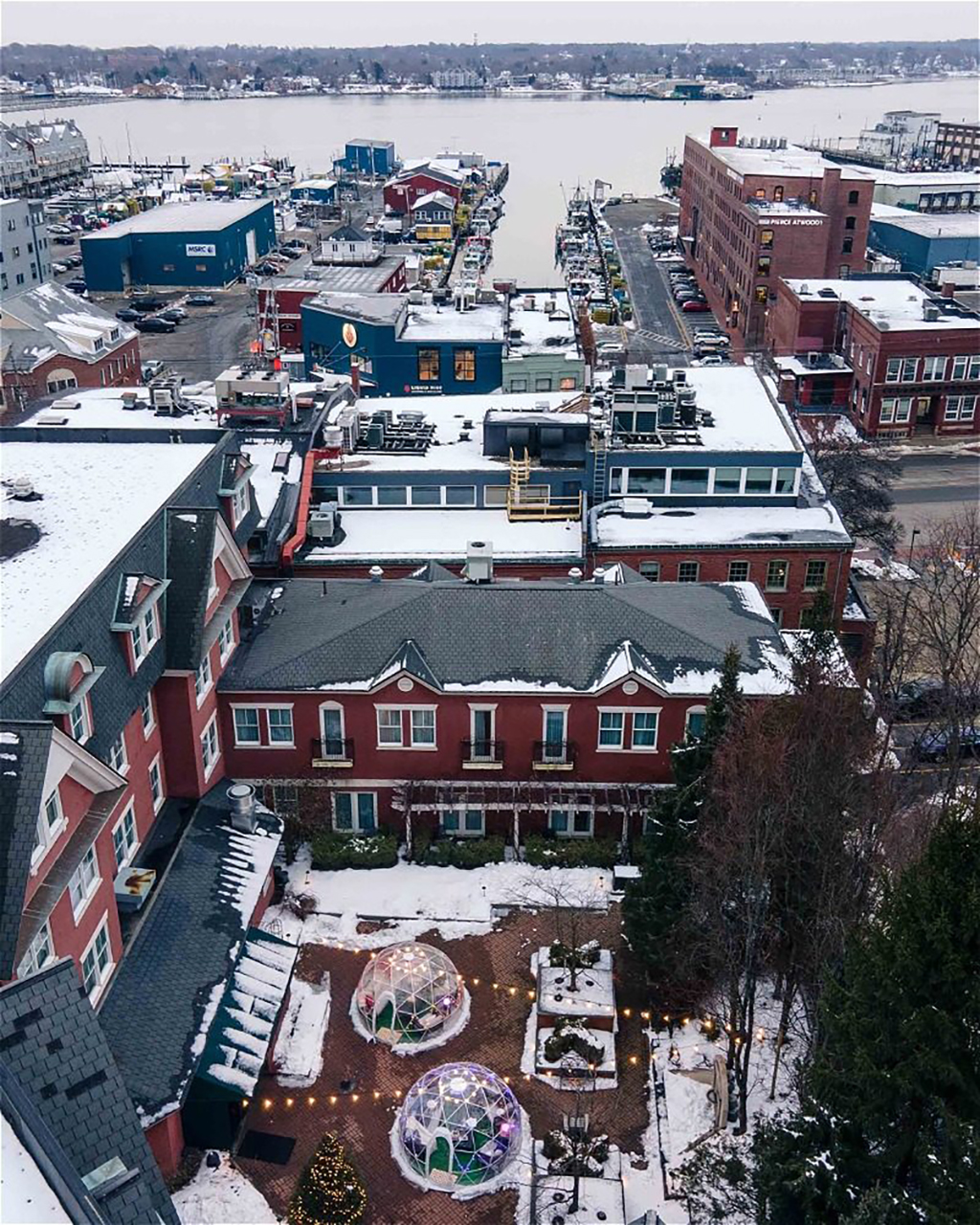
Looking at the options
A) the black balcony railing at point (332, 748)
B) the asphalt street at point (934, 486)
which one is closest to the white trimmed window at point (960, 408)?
the asphalt street at point (934, 486)

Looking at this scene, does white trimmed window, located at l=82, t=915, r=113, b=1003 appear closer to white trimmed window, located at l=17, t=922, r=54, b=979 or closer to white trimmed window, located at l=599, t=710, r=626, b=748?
white trimmed window, located at l=17, t=922, r=54, b=979

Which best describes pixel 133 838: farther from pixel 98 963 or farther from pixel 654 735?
pixel 654 735

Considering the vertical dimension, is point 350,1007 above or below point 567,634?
below

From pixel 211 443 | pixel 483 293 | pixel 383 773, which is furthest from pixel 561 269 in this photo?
pixel 383 773

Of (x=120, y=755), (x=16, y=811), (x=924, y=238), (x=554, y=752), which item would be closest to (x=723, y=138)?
(x=924, y=238)

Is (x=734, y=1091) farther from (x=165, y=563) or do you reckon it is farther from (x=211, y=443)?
(x=211, y=443)

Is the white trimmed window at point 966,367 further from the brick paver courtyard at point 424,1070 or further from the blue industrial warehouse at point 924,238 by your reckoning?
the brick paver courtyard at point 424,1070

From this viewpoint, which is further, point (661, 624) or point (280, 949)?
point (661, 624)

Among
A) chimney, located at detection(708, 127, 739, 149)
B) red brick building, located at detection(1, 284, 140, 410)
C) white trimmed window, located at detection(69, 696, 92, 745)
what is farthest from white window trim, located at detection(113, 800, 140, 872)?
chimney, located at detection(708, 127, 739, 149)
